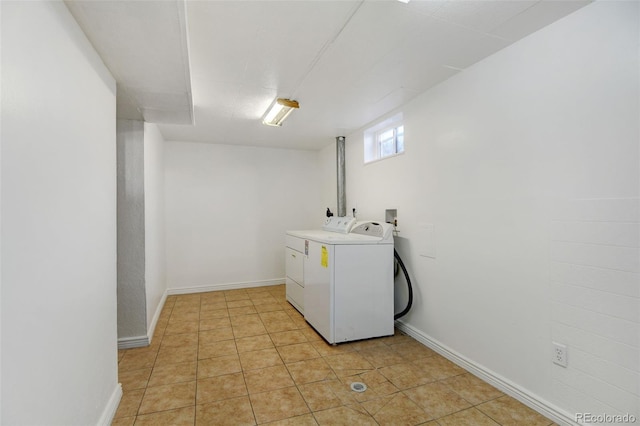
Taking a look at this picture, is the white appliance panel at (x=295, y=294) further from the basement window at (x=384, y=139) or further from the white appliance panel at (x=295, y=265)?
the basement window at (x=384, y=139)

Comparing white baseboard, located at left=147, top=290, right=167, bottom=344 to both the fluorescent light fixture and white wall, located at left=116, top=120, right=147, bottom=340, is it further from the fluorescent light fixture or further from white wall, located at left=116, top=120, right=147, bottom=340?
the fluorescent light fixture

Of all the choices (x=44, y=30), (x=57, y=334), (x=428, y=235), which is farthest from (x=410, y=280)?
(x=44, y=30)

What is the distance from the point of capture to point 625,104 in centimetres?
149

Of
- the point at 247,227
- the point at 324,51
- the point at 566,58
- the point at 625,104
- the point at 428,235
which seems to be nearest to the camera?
the point at 625,104

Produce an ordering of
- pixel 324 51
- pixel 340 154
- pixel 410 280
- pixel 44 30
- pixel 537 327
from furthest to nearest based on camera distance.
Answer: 1. pixel 340 154
2. pixel 410 280
3. pixel 324 51
4. pixel 537 327
5. pixel 44 30

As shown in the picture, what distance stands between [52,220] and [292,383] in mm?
1824

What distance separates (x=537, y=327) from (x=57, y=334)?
2.54m

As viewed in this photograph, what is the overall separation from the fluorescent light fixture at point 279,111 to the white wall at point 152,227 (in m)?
1.25

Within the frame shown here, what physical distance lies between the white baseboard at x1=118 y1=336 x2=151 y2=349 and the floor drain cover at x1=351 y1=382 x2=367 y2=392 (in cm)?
201

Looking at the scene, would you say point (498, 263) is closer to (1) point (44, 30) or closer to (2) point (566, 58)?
(2) point (566, 58)

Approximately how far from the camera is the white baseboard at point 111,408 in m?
1.65

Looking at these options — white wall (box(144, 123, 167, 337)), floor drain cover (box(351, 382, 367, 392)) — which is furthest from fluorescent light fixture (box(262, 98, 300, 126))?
floor drain cover (box(351, 382, 367, 392))

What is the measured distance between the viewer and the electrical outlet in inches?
68.1

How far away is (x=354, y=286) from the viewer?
2.87 meters
